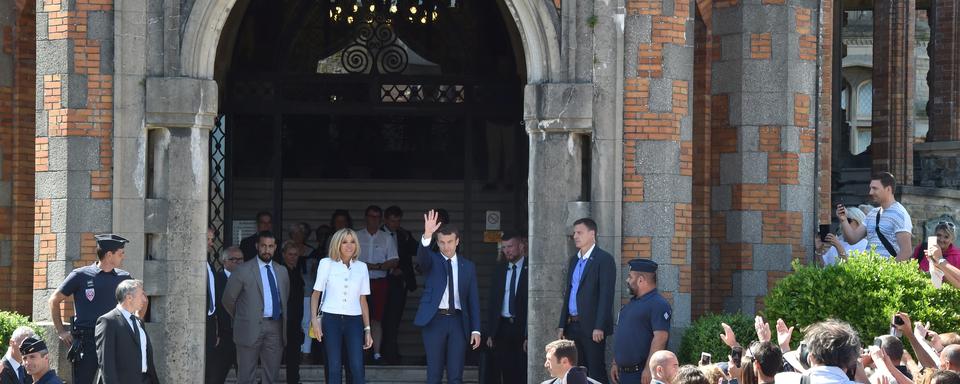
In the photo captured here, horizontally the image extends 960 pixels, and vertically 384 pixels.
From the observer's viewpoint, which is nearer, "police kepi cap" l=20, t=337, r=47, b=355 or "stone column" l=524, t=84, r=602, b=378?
"police kepi cap" l=20, t=337, r=47, b=355

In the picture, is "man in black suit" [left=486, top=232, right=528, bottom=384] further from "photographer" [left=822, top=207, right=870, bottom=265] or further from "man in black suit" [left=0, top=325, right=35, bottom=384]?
"man in black suit" [left=0, top=325, right=35, bottom=384]

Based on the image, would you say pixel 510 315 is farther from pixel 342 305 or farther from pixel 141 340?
pixel 141 340

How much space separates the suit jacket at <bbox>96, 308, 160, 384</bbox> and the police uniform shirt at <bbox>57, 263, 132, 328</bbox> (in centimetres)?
118

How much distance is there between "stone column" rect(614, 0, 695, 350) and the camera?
1551 centimetres

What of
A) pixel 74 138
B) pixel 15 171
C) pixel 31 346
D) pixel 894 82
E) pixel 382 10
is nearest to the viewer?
pixel 31 346

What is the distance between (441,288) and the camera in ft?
49.6

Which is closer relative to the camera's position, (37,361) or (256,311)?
(37,361)

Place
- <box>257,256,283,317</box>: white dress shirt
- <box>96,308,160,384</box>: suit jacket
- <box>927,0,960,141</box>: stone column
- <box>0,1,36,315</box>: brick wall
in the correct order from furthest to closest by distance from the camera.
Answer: <box>927,0,960,141</box>: stone column, <box>0,1,36,315</box>: brick wall, <box>257,256,283,317</box>: white dress shirt, <box>96,308,160,384</box>: suit jacket

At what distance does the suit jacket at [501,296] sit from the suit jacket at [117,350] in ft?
13.3

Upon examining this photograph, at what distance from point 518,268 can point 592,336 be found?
1499 millimetres

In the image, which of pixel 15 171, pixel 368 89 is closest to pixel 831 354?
pixel 368 89

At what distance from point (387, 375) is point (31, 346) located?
6.19 meters

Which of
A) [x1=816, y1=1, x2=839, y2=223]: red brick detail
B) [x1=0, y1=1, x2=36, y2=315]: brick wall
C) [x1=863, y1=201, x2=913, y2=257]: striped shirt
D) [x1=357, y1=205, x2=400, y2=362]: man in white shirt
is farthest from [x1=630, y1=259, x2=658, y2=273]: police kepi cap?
[x1=0, y1=1, x2=36, y2=315]: brick wall

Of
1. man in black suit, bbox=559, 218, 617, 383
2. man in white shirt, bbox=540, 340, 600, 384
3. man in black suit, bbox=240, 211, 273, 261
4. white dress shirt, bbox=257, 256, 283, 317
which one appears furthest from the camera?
man in black suit, bbox=240, 211, 273, 261
